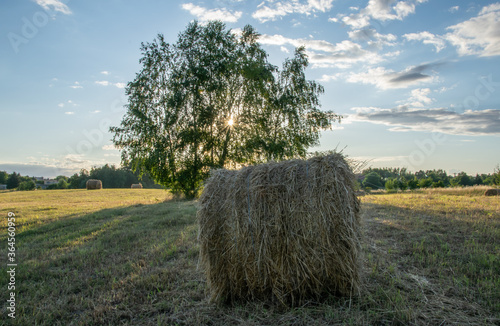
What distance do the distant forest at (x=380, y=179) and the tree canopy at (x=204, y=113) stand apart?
6649 mm

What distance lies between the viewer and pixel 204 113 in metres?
19.2

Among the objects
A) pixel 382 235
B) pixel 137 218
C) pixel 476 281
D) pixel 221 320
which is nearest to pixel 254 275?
pixel 221 320

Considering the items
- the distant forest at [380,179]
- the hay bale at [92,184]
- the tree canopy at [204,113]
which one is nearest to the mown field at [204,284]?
the tree canopy at [204,113]

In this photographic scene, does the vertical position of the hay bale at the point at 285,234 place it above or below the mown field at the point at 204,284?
above

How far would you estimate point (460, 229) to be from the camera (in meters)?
6.73

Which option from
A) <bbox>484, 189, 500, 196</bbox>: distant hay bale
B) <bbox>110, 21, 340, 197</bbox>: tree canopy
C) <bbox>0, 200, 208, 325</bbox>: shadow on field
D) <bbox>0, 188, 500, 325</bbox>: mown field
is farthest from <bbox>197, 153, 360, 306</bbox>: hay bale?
<bbox>484, 189, 500, 196</bbox>: distant hay bale

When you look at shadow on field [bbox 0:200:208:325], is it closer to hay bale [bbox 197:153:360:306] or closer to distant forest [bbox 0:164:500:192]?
hay bale [bbox 197:153:360:306]

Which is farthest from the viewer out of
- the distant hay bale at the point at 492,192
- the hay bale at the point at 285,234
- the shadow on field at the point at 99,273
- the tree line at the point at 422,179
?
the tree line at the point at 422,179

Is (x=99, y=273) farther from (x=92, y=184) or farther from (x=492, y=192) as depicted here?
(x=92, y=184)

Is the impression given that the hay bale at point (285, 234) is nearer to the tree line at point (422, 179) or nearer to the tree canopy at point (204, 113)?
the tree canopy at point (204, 113)

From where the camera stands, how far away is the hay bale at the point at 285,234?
11.2 feet

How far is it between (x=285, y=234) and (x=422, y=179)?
41.8 metres

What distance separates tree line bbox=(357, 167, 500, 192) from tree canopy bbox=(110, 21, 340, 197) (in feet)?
36.4

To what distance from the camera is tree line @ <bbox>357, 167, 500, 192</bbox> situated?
3431 cm
